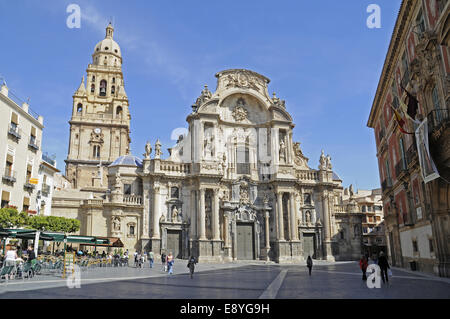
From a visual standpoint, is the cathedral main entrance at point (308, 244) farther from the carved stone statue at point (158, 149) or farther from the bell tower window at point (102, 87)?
the bell tower window at point (102, 87)

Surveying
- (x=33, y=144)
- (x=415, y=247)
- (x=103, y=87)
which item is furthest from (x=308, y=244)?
(x=103, y=87)

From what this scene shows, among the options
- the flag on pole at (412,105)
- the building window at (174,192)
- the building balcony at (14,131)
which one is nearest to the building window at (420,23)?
the flag on pole at (412,105)

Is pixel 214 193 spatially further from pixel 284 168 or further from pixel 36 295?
pixel 36 295

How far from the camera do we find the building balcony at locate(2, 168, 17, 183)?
94.1 feet

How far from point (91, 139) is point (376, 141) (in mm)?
49439

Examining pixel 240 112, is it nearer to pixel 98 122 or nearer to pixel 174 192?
pixel 174 192

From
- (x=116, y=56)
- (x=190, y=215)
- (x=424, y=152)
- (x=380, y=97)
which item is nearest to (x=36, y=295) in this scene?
(x=424, y=152)

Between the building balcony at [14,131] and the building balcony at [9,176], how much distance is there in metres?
2.80

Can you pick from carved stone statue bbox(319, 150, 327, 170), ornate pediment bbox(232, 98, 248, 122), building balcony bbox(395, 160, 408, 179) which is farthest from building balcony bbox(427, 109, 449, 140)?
ornate pediment bbox(232, 98, 248, 122)

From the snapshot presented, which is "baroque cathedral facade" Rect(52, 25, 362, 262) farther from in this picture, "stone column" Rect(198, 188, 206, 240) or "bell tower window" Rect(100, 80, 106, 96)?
"bell tower window" Rect(100, 80, 106, 96)

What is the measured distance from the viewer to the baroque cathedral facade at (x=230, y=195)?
37.7m

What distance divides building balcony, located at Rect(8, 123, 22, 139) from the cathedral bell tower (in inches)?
1139

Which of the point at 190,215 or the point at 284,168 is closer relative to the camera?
the point at 190,215
